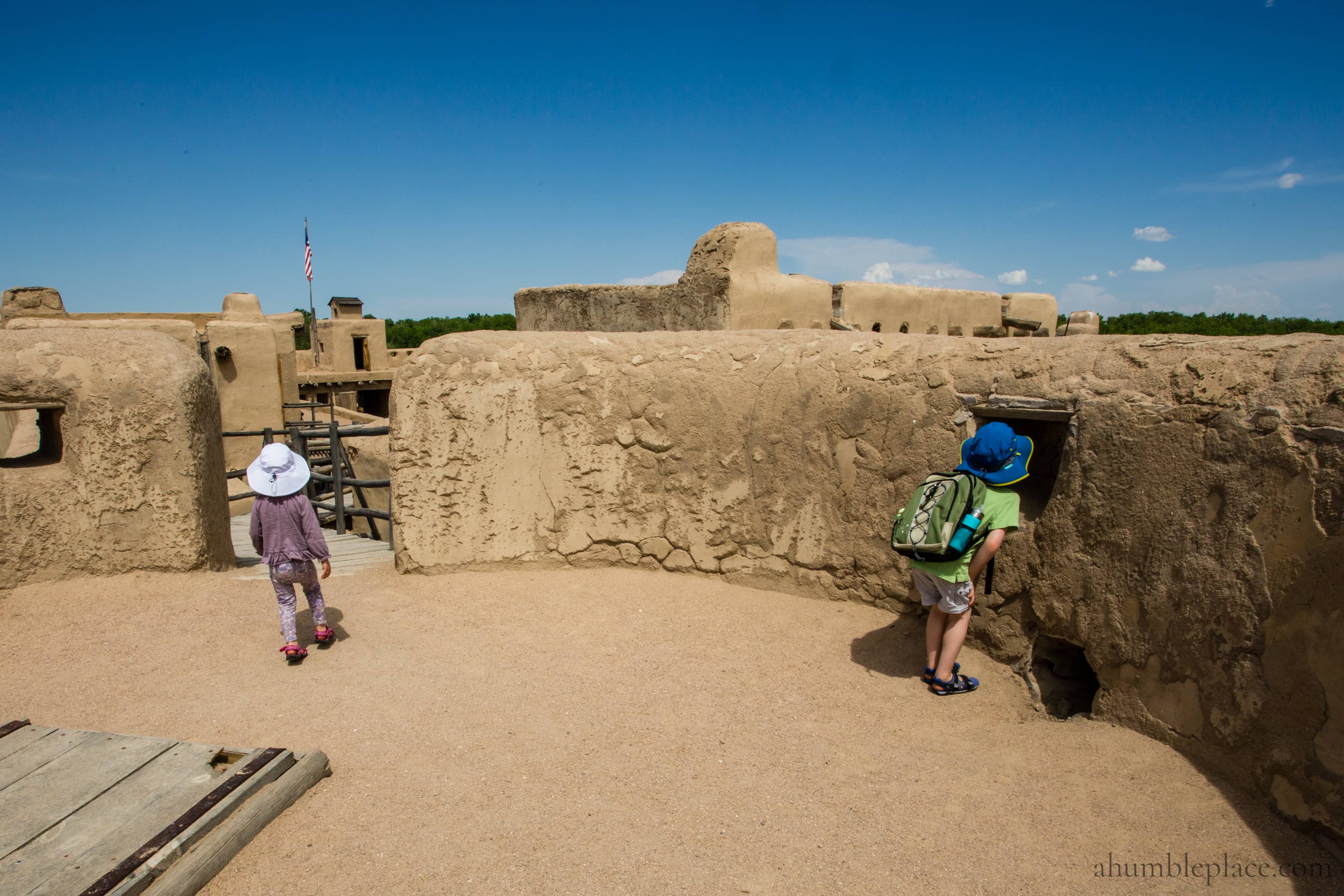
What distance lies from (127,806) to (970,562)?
345 cm

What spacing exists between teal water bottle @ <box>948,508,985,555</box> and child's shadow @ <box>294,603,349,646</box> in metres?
3.35

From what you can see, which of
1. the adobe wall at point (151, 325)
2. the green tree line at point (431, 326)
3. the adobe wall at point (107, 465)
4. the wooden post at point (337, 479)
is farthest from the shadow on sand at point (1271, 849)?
the green tree line at point (431, 326)

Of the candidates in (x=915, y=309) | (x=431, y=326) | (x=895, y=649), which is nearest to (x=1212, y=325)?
(x=915, y=309)

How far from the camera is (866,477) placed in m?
4.36

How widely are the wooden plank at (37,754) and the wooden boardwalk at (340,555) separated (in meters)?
1.79

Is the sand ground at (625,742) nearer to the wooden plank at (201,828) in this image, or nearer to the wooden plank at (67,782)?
the wooden plank at (201,828)

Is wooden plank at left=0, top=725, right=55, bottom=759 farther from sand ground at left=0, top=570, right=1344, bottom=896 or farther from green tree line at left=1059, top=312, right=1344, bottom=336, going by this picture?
green tree line at left=1059, top=312, right=1344, bottom=336

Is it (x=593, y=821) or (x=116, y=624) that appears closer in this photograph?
(x=593, y=821)

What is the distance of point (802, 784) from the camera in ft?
9.81

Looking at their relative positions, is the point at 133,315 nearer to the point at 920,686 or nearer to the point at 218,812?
the point at 218,812

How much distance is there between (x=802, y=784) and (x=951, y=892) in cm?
69

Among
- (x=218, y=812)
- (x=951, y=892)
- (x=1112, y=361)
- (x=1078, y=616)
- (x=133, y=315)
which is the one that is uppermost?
(x=133, y=315)

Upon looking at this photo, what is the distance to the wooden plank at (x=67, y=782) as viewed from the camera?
2.59 m

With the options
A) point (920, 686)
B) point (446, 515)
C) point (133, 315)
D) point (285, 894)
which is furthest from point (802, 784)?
point (133, 315)
